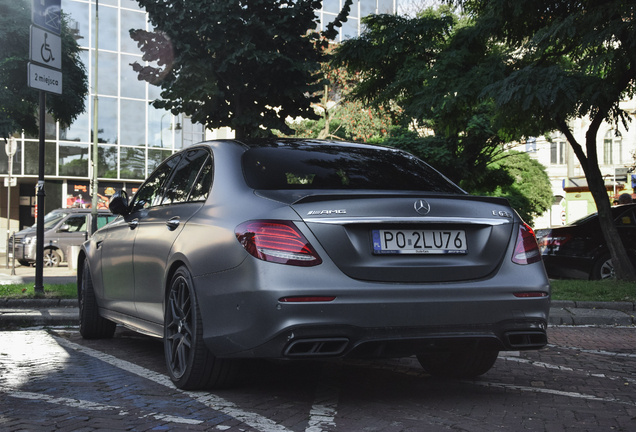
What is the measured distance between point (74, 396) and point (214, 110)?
7.39 metres

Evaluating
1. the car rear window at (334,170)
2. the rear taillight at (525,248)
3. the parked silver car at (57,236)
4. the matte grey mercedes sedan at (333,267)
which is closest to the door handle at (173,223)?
the matte grey mercedes sedan at (333,267)

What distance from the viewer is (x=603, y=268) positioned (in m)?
13.1

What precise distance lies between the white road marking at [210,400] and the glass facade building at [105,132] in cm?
2995

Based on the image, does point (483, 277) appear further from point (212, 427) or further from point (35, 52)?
point (35, 52)

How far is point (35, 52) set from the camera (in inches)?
373

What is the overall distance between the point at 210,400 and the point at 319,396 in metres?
0.64

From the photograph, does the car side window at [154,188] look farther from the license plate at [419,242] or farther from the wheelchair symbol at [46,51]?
the wheelchair symbol at [46,51]

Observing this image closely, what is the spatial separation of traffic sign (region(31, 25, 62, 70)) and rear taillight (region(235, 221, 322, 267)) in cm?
691

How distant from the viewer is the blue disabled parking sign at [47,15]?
957 cm

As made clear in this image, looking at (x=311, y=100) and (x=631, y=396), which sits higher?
(x=311, y=100)

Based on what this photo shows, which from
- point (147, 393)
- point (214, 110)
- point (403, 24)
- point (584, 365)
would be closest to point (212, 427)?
point (147, 393)

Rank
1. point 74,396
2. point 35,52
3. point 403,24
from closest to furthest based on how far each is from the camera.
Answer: point 74,396
point 35,52
point 403,24

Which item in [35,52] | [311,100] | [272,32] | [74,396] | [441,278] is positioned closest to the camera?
[441,278]

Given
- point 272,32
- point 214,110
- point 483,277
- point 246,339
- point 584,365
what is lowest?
point 584,365
